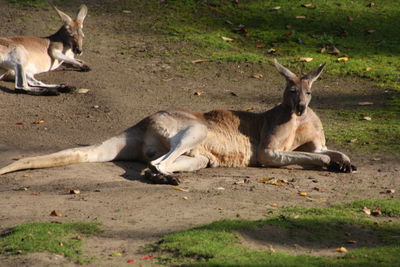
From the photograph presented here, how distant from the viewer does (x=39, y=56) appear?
35.4ft

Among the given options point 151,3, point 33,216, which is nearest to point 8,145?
point 33,216

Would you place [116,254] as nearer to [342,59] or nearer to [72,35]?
[72,35]

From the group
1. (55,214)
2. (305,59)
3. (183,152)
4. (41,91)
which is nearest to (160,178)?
(183,152)

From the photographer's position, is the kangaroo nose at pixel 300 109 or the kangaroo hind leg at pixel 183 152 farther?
the kangaroo nose at pixel 300 109

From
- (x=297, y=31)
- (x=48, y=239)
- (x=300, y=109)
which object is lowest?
(x=48, y=239)

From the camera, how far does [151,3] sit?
13539 mm

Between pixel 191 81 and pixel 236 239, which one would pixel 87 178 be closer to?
pixel 236 239

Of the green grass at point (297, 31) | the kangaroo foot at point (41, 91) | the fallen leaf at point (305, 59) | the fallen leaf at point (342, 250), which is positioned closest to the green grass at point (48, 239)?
the fallen leaf at point (342, 250)

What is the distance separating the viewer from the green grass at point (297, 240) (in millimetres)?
4668

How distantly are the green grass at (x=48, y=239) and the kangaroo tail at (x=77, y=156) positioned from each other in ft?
5.26

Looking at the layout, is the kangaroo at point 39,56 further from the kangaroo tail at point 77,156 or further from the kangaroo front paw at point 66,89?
the kangaroo tail at point 77,156

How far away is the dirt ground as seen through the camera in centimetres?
562

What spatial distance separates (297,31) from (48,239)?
330 inches

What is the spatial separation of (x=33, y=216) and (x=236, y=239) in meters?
1.53
